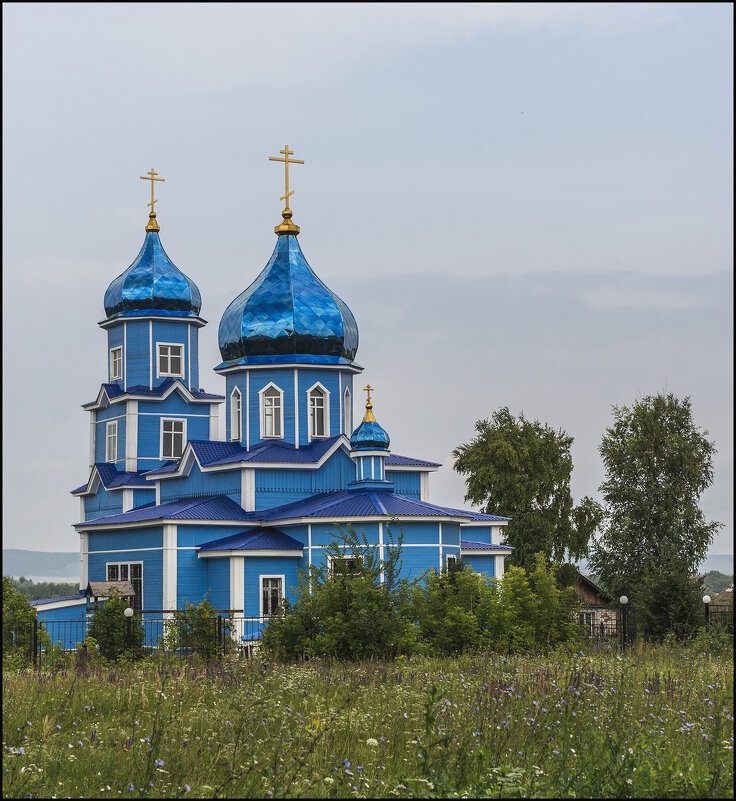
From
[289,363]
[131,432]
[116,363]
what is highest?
[116,363]

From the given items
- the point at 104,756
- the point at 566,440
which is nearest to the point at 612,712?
the point at 104,756

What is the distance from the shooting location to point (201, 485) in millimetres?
34938

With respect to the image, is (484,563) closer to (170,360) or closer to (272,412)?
(272,412)

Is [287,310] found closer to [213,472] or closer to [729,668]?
[213,472]

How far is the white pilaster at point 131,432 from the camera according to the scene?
38750 mm

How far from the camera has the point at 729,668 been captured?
13.2m

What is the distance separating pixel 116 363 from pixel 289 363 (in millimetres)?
8461

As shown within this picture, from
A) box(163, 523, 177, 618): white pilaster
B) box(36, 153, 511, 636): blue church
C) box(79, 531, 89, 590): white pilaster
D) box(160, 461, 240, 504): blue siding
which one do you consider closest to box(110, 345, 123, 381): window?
box(36, 153, 511, 636): blue church

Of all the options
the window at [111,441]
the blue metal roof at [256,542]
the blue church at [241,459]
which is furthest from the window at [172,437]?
the blue metal roof at [256,542]

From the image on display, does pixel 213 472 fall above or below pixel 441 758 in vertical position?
above

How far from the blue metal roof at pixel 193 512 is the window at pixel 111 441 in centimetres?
580

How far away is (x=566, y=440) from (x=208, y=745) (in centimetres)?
3990

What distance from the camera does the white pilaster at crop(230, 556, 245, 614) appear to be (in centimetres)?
3027

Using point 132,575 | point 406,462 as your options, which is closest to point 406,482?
point 406,462
